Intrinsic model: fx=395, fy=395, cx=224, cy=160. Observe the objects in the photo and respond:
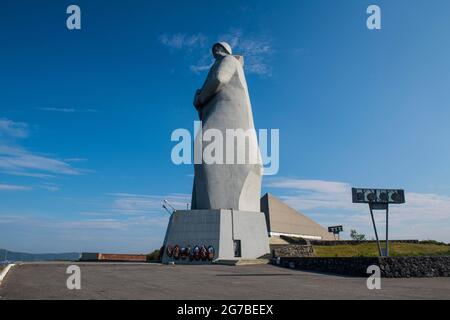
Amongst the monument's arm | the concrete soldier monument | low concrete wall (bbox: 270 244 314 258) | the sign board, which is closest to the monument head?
the concrete soldier monument

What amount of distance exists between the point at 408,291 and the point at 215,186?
1719 cm

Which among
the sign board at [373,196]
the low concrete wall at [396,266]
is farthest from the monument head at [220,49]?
the low concrete wall at [396,266]

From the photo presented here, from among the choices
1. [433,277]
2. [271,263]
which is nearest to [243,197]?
[271,263]

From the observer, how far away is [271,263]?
22203 mm

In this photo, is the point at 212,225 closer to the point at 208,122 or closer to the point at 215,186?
the point at 215,186

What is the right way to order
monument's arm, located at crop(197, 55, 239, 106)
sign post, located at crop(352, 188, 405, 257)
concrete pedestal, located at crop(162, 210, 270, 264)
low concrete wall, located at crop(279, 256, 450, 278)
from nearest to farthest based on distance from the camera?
low concrete wall, located at crop(279, 256, 450, 278)
sign post, located at crop(352, 188, 405, 257)
concrete pedestal, located at crop(162, 210, 270, 264)
monument's arm, located at crop(197, 55, 239, 106)

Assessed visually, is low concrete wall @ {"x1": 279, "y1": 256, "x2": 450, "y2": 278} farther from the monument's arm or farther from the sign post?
the monument's arm

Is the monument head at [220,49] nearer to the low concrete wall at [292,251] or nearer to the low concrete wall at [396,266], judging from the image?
the low concrete wall at [292,251]

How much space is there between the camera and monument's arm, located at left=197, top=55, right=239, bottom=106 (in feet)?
92.5

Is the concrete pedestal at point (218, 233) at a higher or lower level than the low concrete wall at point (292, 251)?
higher

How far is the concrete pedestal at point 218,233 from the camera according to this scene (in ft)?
79.2

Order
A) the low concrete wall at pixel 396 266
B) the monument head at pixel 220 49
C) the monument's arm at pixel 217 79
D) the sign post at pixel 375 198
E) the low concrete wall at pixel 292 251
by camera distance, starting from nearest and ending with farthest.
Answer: the low concrete wall at pixel 396 266 < the sign post at pixel 375 198 < the low concrete wall at pixel 292 251 < the monument's arm at pixel 217 79 < the monument head at pixel 220 49
